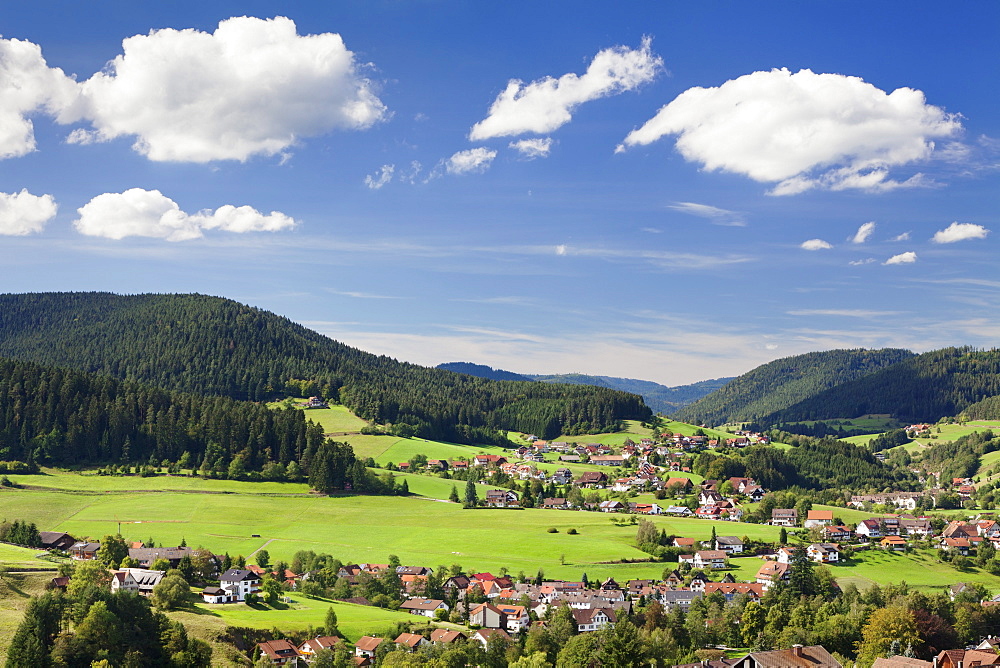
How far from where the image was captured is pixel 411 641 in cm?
6788

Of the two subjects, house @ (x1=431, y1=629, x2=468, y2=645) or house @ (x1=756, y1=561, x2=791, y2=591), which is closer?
house @ (x1=431, y1=629, x2=468, y2=645)

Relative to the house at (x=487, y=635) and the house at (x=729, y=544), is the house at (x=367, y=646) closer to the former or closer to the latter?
the house at (x=487, y=635)

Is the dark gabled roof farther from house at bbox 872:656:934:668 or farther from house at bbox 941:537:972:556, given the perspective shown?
house at bbox 941:537:972:556

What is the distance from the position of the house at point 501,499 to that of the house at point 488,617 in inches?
2307

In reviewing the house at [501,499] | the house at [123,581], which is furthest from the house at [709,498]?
the house at [123,581]

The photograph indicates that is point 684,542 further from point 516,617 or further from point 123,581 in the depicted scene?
point 123,581

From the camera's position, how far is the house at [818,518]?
415ft

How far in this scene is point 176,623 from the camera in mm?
65812

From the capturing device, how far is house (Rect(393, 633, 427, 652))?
6706 cm

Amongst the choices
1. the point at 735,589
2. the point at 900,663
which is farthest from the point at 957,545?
the point at 900,663

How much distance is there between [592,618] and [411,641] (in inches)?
692

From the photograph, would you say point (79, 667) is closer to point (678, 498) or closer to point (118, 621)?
point (118, 621)

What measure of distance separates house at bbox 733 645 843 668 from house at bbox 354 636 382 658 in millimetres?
27264

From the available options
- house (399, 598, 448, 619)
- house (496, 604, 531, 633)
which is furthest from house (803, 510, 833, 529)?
house (399, 598, 448, 619)
